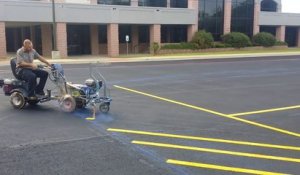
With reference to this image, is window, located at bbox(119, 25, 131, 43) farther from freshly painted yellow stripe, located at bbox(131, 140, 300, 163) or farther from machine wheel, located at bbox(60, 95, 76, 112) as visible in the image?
freshly painted yellow stripe, located at bbox(131, 140, 300, 163)

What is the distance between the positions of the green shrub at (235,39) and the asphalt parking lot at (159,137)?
3588 cm

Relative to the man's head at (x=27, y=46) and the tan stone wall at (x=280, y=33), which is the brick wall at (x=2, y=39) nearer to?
the man's head at (x=27, y=46)

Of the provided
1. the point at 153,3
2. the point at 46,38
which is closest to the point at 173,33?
the point at 153,3

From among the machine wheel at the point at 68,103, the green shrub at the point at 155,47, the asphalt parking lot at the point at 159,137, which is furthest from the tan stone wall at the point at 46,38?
the machine wheel at the point at 68,103

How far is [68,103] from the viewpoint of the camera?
9.67m

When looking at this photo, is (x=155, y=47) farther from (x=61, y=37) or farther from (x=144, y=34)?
(x=61, y=37)

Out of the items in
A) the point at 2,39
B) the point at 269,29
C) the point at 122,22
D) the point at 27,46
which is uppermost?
the point at 122,22

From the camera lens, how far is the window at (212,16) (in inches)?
1866

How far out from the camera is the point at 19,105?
33.1 ft

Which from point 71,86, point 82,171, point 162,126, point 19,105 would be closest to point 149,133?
point 162,126

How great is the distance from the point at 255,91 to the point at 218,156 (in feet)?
27.6

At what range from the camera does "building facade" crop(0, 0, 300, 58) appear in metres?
34.8

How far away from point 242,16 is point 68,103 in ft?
146

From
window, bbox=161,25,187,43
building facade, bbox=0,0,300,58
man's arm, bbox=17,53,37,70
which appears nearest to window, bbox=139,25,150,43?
building facade, bbox=0,0,300,58
